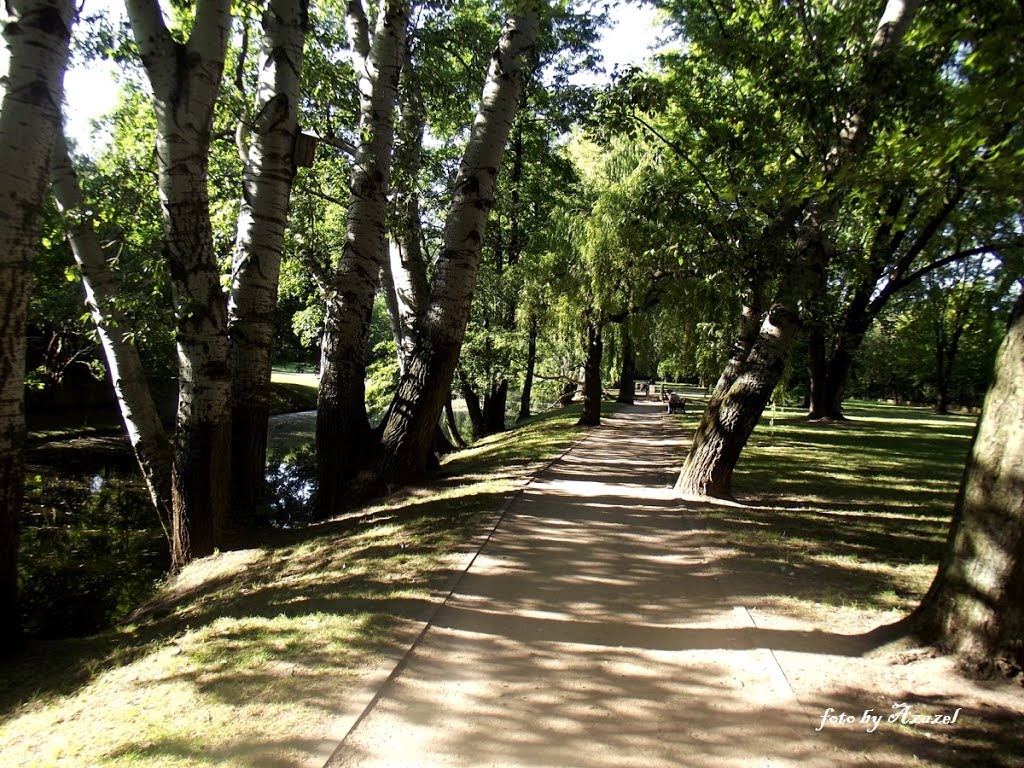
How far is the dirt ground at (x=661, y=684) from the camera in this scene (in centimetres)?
282

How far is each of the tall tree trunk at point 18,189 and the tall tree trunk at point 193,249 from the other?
3.76ft

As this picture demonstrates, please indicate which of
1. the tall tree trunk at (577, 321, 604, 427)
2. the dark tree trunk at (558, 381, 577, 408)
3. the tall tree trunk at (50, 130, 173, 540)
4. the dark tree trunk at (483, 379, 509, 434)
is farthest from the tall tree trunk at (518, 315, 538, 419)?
the tall tree trunk at (50, 130, 173, 540)

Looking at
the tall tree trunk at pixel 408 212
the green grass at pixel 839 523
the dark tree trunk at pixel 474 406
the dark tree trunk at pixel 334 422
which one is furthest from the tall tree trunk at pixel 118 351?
the dark tree trunk at pixel 474 406

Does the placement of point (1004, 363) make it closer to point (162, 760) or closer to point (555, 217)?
point (162, 760)

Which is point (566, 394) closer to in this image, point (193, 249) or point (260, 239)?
point (260, 239)

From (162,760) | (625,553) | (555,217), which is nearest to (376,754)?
(162,760)

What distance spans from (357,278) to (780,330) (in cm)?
549

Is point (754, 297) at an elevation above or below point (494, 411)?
above

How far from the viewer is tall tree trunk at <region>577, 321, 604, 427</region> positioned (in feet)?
57.3

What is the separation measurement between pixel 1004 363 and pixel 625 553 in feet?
10.9

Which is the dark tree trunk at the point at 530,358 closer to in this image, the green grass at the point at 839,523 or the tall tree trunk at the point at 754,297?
the green grass at the point at 839,523

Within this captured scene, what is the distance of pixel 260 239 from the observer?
6891 mm

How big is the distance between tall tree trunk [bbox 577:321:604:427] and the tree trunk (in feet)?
44.5

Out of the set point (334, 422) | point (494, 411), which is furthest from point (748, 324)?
point (494, 411)
